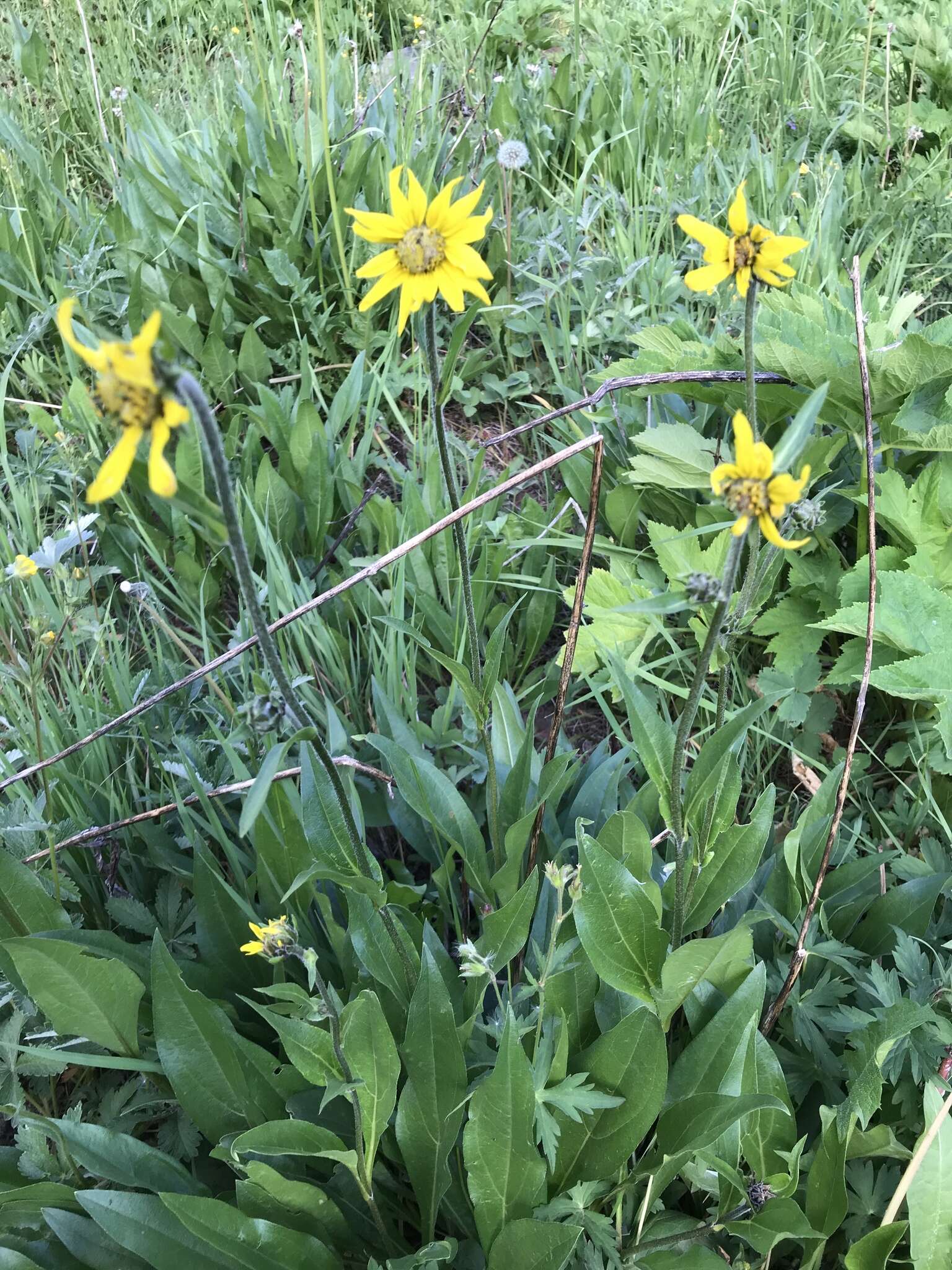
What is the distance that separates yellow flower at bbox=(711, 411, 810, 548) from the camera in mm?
893

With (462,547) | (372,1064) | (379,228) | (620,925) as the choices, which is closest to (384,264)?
(379,228)

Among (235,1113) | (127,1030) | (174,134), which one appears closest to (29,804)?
(127,1030)

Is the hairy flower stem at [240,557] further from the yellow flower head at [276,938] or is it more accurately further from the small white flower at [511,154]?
the small white flower at [511,154]

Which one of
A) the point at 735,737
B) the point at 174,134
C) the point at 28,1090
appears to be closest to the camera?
the point at 735,737

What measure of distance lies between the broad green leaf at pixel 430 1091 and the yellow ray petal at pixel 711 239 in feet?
3.37

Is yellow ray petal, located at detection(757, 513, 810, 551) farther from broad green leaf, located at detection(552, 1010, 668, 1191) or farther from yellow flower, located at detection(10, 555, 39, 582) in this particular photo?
yellow flower, located at detection(10, 555, 39, 582)

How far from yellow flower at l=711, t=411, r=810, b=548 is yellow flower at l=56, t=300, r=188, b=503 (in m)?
0.53

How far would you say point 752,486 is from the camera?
3.00ft

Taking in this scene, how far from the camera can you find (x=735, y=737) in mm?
1135

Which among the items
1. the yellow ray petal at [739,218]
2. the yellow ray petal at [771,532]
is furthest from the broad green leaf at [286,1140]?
the yellow ray petal at [739,218]

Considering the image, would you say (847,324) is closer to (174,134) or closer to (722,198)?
(722,198)

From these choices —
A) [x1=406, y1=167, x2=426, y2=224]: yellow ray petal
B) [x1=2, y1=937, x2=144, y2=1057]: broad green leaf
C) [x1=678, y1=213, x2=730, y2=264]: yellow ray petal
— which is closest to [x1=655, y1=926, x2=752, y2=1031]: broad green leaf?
[x1=2, y1=937, x2=144, y2=1057]: broad green leaf

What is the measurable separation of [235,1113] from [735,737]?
0.91 m

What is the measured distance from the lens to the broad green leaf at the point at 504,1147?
3.68 feet
